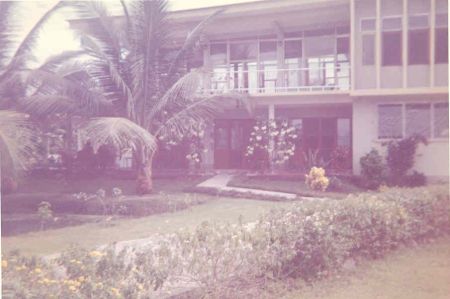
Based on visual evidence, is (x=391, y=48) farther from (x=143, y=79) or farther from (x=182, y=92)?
(x=143, y=79)

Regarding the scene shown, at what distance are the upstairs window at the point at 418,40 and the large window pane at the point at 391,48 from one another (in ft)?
0.38

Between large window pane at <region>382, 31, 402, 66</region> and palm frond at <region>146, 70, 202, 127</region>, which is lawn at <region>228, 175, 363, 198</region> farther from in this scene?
large window pane at <region>382, 31, 402, 66</region>

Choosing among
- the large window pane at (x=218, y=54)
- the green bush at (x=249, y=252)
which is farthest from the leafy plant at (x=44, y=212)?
the large window pane at (x=218, y=54)

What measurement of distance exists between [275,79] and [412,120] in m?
1.68

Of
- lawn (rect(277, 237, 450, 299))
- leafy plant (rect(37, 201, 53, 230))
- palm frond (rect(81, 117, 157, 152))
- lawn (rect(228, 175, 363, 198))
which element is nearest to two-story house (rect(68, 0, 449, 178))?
lawn (rect(228, 175, 363, 198))

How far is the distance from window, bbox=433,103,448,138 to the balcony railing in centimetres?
104

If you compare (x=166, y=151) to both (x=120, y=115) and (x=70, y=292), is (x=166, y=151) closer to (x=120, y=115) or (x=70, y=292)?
(x=120, y=115)

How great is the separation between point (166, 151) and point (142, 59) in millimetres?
1155

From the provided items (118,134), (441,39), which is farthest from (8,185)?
(441,39)

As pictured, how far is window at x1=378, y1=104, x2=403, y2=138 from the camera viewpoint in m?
5.21

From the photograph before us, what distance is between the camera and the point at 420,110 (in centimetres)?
503

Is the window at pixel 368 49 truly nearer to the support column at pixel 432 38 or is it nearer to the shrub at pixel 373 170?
the support column at pixel 432 38

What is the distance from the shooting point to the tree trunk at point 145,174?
502 centimetres

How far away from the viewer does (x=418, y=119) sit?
5199mm
